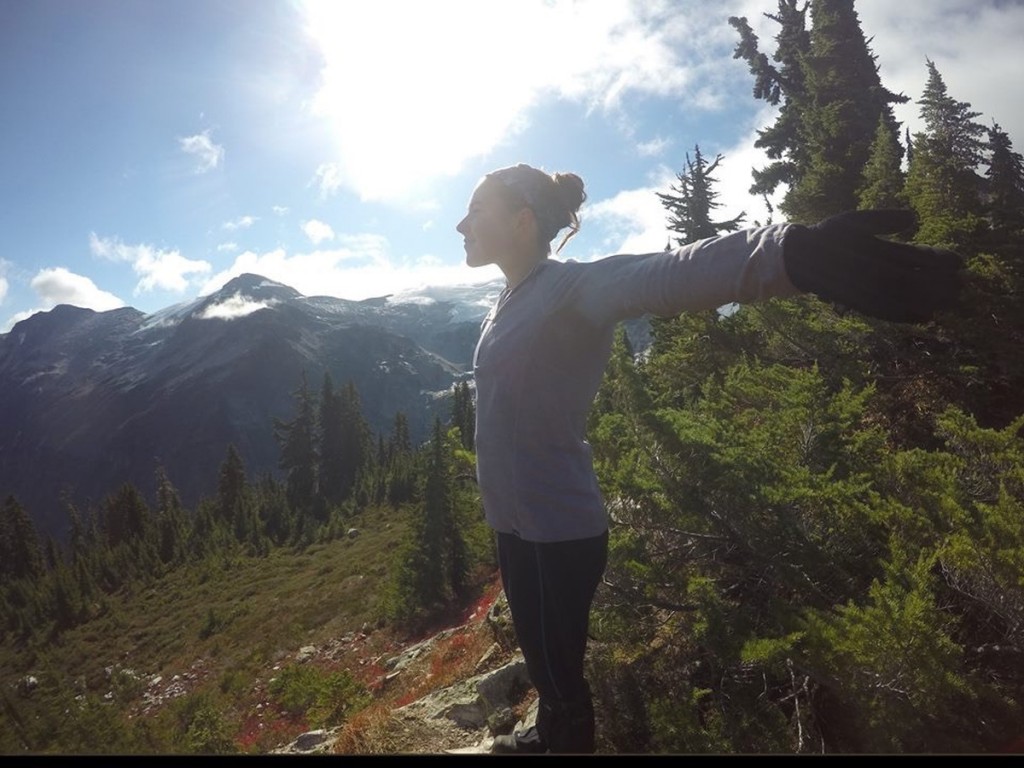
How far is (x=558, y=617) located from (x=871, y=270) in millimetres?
1441

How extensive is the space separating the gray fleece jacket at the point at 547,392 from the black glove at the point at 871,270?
0.44 meters

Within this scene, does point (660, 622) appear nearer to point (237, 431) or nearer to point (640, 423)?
point (640, 423)

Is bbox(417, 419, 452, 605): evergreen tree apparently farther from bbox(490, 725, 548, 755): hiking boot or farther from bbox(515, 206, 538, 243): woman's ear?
bbox(515, 206, 538, 243): woman's ear

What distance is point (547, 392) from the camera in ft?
5.91

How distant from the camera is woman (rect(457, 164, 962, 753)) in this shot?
1.38 metres

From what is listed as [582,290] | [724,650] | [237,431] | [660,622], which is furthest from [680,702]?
[237,431]

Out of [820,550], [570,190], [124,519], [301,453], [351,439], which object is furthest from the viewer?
[351,439]

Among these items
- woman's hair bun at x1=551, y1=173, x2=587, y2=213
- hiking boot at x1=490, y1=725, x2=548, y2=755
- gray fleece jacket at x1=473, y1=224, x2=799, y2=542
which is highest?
woman's hair bun at x1=551, y1=173, x2=587, y2=213

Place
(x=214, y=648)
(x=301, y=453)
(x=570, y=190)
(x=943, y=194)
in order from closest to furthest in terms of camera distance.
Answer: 1. (x=570, y=190)
2. (x=943, y=194)
3. (x=214, y=648)
4. (x=301, y=453)

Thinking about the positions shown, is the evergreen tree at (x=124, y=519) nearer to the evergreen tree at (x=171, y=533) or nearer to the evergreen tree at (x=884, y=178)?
the evergreen tree at (x=171, y=533)

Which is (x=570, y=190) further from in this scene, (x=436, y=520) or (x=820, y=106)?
(x=436, y=520)

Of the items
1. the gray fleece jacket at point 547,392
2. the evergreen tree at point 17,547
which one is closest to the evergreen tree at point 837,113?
the gray fleece jacket at point 547,392

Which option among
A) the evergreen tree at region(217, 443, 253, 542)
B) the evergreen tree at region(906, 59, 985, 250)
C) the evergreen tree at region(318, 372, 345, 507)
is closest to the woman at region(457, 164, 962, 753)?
the evergreen tree at region(906, 59, 985, 250)

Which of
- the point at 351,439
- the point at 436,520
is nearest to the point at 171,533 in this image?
the point at 351,439
